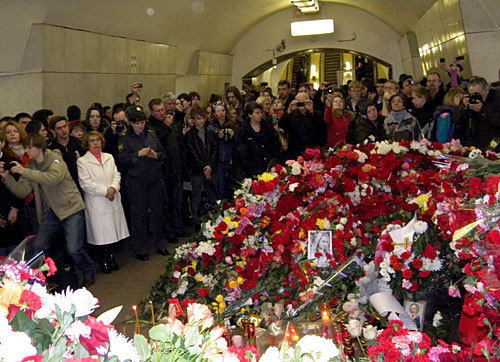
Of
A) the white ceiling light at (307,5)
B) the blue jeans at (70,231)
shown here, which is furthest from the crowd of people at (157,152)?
the white ceiling light at (307,5)

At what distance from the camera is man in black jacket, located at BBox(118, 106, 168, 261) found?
7797 millimetres

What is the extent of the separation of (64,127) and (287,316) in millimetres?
4202

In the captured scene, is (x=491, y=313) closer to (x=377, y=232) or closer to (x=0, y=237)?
(x=377, y=232)

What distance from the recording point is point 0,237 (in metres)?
6.11

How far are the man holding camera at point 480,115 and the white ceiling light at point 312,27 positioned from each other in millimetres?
15531

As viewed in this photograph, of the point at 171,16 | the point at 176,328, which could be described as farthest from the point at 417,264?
the point at 171,16

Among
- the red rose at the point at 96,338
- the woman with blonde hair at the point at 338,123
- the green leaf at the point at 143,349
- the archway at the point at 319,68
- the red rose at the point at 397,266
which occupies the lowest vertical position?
the red rose at the point at 397,266

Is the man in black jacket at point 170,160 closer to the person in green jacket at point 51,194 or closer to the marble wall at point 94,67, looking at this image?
the person in green jacket at point 51,194

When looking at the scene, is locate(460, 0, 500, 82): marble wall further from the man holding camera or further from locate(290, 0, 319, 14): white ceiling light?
locate(290, 0, 319, 14): white ceiling light

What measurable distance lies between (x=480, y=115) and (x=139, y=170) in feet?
11.5

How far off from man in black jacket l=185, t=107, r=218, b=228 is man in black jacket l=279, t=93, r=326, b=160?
0.92 m

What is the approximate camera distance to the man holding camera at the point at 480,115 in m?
7.13

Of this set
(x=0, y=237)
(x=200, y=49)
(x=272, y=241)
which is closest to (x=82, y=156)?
(x=0, y=237)

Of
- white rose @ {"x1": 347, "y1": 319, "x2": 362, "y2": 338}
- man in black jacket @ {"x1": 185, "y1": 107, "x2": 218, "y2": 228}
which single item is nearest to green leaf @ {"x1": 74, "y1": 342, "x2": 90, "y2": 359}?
white rose @ {"x1": 347, "y1": 319, "x2": 362, "y2": 338}
